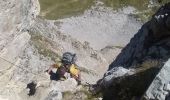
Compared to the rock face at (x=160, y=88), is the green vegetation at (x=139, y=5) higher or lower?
higher

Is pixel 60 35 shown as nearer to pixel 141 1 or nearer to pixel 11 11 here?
pixel 11 11

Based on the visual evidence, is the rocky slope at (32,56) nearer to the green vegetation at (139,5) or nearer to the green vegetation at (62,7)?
the green vegetation at (62,7)

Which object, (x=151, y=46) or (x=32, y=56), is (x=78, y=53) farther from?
(x=151, y=46)

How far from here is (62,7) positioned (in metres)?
62.3

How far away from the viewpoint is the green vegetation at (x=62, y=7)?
60.0m

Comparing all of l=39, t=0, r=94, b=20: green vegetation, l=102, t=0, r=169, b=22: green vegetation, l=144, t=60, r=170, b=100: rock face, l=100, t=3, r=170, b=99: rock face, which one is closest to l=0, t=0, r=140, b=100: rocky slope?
l=100, t=3, r=170, b=99: rock face

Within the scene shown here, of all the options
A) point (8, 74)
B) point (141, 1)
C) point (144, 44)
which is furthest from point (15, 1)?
point (141, 1)

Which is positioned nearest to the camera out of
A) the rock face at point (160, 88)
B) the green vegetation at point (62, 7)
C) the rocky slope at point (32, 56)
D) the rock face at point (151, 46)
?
the rock face at point (160, 88)

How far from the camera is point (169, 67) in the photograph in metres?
15.4

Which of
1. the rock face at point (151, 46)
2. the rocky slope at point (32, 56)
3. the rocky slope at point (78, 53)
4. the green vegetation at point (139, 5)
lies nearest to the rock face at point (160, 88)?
the rocky slope at point (78, 53)

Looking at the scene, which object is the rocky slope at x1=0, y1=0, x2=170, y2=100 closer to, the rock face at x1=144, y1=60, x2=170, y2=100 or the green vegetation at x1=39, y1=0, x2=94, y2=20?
the rock face at x1=144, y1=60, x2=170, y2=100

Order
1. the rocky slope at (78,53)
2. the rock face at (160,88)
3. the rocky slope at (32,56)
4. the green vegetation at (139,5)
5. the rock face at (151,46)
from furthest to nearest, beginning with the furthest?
the green vegetation at (139,5) → the rocky slope at (32,56) → the rock face at (151,46) → the rocky slope at (78,53) → the rock face at (160,88)

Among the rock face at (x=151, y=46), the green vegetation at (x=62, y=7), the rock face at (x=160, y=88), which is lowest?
the rock face at (x=160, y=88)

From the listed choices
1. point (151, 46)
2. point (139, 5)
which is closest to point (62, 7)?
point (139, 5)
